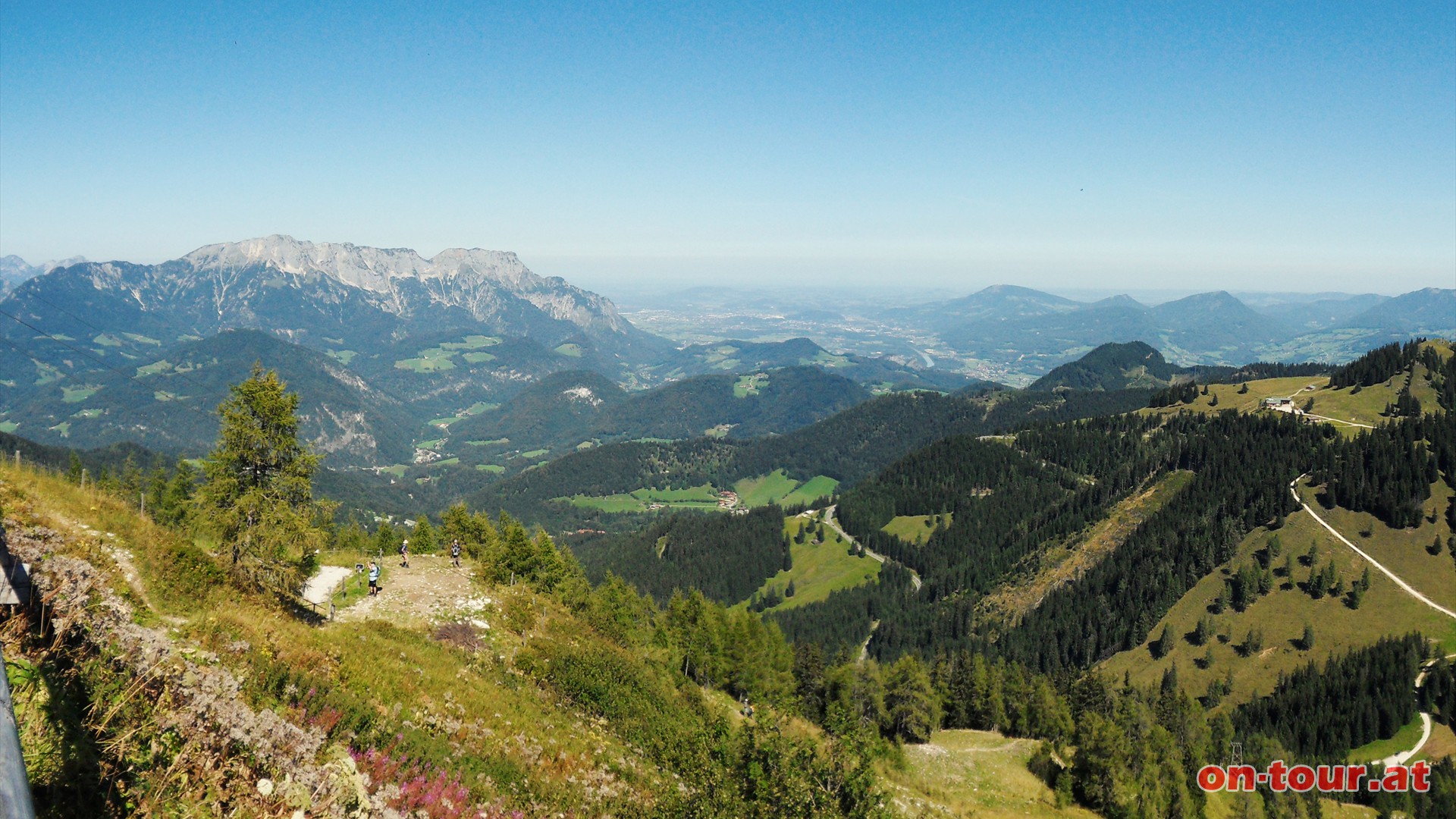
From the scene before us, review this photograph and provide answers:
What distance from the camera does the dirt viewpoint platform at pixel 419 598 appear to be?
35.2 meters

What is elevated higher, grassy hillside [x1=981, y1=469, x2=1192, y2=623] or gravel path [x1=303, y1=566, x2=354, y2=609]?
gravel path [x1=303, y1=566, x2=354, y2=609]

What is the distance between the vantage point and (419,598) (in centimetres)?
3847

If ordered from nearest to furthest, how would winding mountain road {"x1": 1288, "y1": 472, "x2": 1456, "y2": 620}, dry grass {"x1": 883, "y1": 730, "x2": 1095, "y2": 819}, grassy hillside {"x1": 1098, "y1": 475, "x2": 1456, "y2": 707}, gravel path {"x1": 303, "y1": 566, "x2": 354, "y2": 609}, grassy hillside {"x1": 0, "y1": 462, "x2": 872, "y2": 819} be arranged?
grassy hillside {"x1": 0, "y1": 462, "x2": 872, "y2": 819} → gravel path {"x1": 303, "y1": 566, "x2": 354, "y2": 609} → dry grass {"x1": 883, "y1": 730, "x2": 1095, "y2": 819} → winding mountain road {"x1": 1288, "y1": 472, "x2": 1456, "y2": 620} → grassy hillside {"x1": 1098, "y1": 475, "x2": 1456, "y2": 707}

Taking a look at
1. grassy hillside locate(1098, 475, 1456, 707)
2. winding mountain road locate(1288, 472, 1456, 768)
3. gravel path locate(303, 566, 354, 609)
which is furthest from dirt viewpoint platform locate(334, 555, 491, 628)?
grassy hillside locate(1098, 475, 1456, 707)

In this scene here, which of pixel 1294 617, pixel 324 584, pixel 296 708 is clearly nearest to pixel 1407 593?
pixel 1294 617

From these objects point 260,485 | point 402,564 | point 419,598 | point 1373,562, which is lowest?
point 1373,562

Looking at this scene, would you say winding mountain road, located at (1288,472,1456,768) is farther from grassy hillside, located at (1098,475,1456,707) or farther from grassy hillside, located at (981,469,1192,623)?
grassy hillside, located at (981,469,1192,623)

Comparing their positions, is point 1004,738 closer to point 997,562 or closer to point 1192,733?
point 1192,733

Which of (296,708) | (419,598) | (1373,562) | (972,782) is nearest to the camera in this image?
(296,708)

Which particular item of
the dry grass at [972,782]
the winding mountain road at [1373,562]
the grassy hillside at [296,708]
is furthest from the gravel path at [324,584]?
the winding mountain road at [1373,562]

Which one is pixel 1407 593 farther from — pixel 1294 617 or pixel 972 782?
pixel 972 782

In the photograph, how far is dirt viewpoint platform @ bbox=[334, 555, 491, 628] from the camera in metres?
35.2

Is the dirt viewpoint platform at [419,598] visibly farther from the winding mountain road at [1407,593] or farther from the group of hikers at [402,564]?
the winding mountain road at [1407,593]

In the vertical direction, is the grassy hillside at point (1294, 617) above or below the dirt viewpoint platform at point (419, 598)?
below
